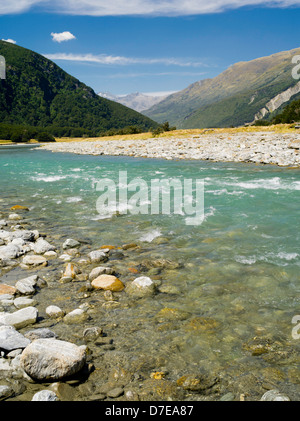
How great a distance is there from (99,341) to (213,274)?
9.82 feet

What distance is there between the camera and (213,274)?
644 cm

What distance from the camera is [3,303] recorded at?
5.40 meters

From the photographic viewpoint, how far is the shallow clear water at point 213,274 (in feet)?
13.7

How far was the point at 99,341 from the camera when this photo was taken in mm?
4414

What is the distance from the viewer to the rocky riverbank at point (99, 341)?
3.47 meters

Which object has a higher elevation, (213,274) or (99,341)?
(213,274)

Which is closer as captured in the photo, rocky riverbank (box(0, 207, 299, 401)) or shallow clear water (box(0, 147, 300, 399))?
rocky riverbank (box(0, 207, 299, 401))

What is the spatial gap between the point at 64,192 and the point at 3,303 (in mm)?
11960

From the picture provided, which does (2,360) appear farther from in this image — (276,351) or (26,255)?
(26,255)

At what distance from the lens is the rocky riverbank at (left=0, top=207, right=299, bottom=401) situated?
3.47 m

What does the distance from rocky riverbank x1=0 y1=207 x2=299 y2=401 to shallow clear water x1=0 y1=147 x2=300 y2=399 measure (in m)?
0.04

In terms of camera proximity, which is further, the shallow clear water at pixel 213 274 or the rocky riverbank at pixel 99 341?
the shallow clear water at pixel 213 274

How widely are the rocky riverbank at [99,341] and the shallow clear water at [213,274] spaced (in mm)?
44

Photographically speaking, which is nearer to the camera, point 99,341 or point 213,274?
point 99,341
